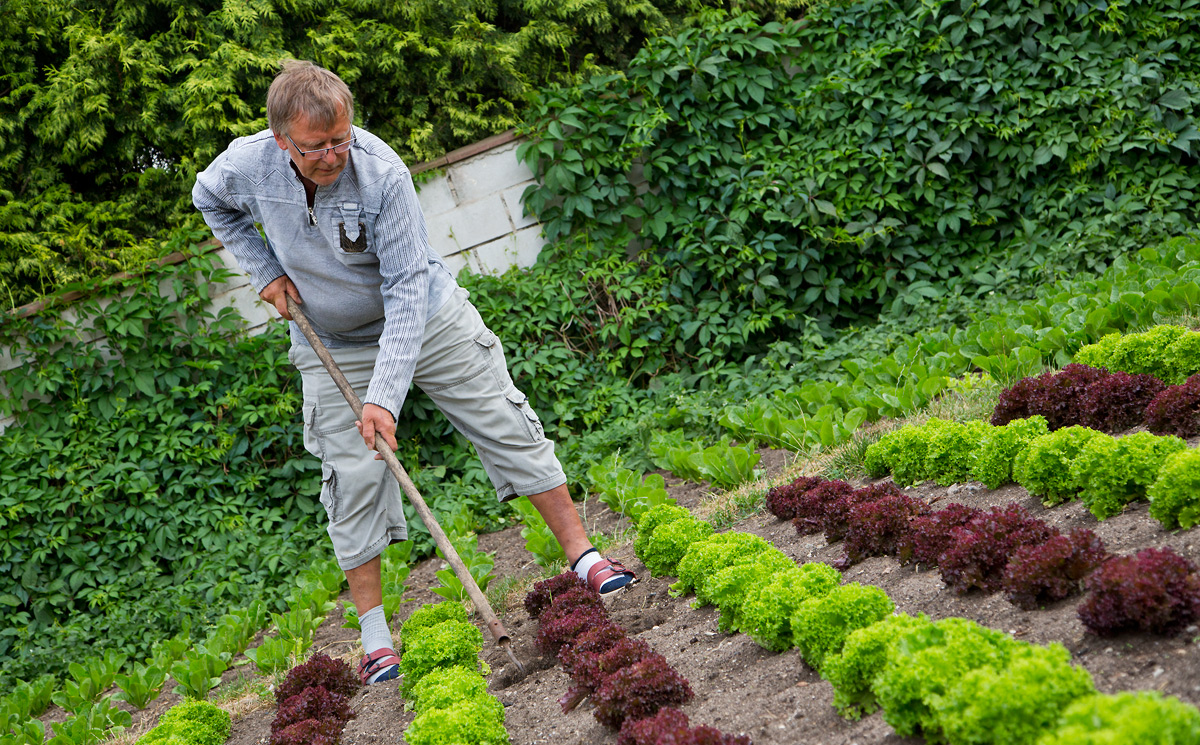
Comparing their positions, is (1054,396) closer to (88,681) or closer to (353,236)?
(353,236)

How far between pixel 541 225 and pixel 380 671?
13.3 feet

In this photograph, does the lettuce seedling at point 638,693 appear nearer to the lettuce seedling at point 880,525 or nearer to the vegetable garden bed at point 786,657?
the vegetable garden bed at point 786,657

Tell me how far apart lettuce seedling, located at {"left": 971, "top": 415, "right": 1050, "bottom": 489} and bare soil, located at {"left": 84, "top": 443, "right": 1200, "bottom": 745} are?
0.26 ft

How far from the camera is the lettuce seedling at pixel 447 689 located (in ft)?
8.48

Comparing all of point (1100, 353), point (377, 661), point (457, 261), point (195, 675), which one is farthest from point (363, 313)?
point (457, 261)

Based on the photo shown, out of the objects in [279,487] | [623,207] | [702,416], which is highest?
[623,207]

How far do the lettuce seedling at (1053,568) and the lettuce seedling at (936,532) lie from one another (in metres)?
0.33

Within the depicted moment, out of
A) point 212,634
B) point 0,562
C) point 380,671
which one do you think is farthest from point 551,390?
point 0,562

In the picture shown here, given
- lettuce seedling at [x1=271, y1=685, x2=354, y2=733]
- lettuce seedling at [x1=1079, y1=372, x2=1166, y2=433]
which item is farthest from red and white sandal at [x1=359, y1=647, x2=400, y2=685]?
lettuce seedling at [x1=1079, y1=372, x2=1166, y2=433]

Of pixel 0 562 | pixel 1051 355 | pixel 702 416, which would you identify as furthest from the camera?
pixel 702 416

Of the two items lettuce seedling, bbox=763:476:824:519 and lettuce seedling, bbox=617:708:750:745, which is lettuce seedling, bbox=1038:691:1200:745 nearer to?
lettuce seedling, bbox=617:708:750:745

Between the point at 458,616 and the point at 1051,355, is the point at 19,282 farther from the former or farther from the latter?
the point at 1051,355

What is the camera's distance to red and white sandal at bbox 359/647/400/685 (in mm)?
3314

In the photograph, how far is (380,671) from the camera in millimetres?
3303
